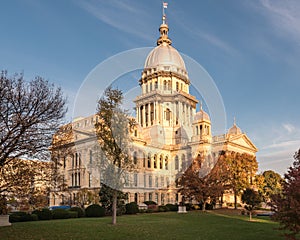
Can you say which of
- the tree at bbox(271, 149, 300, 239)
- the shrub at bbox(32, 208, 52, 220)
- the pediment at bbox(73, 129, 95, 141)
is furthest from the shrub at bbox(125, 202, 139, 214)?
the tree at bbox(271, 149, 300, 239)

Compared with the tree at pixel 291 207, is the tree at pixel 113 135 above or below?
above

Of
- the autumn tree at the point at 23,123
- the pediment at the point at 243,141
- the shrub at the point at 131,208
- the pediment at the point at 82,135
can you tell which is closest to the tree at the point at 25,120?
the autumn tree at the point at 23,123

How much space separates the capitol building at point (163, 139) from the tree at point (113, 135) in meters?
28.8

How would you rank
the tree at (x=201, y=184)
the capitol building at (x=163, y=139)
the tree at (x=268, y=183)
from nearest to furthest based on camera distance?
the tree at (x=201, y=184), the tree at (x=268, y=183), the capitol building at (x=163, y=139)

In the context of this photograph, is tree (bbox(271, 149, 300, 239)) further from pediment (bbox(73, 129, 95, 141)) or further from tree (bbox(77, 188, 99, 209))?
pediment (bbox(73, 129, 95, 141))

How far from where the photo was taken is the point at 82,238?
63.1 feet

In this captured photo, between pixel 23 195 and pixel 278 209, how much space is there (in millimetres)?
13474

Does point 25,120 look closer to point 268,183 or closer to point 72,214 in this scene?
point 72,214

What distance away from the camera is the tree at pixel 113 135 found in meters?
28.1

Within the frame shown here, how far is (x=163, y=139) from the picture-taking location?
277ft

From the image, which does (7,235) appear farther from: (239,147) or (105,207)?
(239,147)

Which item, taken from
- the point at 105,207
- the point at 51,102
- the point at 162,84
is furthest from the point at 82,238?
the point at 162,84

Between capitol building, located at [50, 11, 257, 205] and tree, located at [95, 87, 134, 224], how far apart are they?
28.8 metres

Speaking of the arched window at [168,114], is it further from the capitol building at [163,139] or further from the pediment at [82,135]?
the pediment at [82,135]
